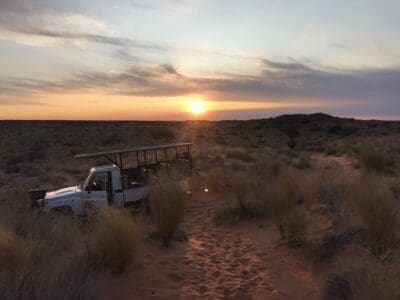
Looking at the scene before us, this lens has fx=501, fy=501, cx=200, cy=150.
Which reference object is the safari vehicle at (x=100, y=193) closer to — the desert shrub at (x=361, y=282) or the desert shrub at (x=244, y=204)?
the desert shrub at (x=244, y=204)

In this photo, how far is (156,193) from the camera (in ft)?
39.6

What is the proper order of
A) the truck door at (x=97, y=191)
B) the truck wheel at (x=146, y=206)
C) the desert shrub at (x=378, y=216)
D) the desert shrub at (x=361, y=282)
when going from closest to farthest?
the desert shrub at (x=361, y=282)
the desert shrub at (x=378, y=216)
the truck door at (x=97, y=191)
the truck wheel at (x=146, y=206)

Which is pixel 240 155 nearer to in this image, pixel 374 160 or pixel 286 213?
pixel 374 160

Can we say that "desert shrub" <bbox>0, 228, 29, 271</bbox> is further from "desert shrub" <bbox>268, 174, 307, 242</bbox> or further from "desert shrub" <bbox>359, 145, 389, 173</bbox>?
"desert shrub" <bbox>359, 145, 389, 173</bbox>

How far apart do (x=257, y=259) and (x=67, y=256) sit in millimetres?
3930

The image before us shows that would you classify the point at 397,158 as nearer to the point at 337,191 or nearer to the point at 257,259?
the point at 337,191

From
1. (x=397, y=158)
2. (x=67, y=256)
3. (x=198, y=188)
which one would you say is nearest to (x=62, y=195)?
(x=67, y=256)

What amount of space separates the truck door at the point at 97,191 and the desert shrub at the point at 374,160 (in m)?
12.8

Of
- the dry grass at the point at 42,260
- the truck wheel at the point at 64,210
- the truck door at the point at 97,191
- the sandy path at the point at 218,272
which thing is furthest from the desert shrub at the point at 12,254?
the truck door at the point at 97,191

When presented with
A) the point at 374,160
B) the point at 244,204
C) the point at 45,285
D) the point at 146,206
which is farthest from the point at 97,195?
the point at 374,160

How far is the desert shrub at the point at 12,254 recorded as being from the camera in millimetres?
7520

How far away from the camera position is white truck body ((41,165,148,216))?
519 inches

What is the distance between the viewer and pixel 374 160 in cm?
2228

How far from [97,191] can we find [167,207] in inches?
110
